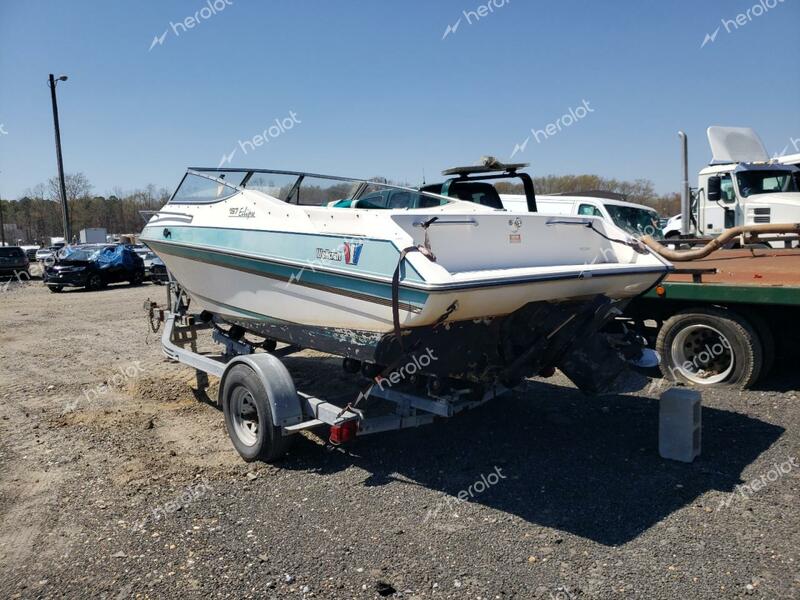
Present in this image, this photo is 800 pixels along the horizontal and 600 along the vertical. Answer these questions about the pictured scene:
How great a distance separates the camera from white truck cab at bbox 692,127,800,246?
1146 cm

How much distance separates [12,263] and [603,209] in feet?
72.7

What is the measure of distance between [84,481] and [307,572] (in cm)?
204

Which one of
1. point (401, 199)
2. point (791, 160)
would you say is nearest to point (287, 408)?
point (401, 199)

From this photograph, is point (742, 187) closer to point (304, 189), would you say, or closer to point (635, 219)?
point (635, 219)

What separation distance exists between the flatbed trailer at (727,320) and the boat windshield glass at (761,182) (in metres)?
5.97

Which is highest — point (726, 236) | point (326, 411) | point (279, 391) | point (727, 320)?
point (726, 236)

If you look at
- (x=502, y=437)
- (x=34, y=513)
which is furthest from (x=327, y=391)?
(x=34, y=513)

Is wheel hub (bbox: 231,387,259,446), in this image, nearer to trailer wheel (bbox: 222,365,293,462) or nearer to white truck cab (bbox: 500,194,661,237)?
trailer wheel (bbox: 222,365,293,462)

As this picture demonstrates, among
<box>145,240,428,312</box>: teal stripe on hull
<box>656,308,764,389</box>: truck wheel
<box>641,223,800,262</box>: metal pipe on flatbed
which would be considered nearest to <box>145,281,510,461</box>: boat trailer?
<box>145,240,428,312</box>: teal stripe on hull

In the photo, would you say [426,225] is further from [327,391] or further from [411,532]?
[327,391]

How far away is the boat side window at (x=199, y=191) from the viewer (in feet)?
17.4

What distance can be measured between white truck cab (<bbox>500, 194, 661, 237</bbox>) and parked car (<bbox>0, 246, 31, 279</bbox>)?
66.5 ft

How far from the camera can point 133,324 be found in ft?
36.4

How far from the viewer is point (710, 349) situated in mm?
6051
